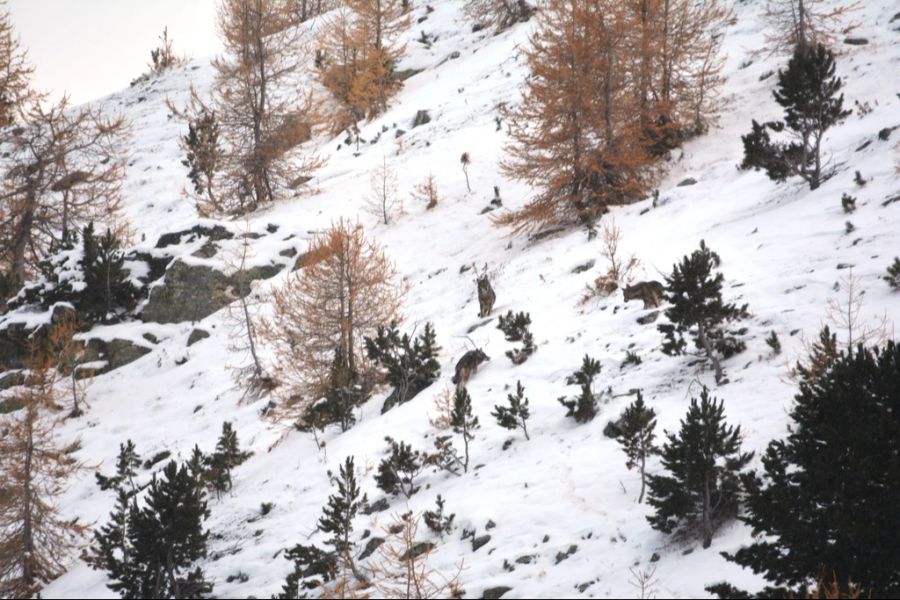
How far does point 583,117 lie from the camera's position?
16312 millimetres

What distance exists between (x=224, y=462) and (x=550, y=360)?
6776mm

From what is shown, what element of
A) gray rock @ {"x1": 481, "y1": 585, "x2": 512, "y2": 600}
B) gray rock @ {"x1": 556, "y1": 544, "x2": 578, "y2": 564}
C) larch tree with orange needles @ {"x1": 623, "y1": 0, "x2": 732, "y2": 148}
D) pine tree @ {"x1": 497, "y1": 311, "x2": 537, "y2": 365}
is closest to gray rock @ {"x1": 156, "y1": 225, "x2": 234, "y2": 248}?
pine tree @ {"x1": 497, "y1": 311, "x2": 537, "y2": 365}

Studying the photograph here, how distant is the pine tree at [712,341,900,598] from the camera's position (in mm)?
3682

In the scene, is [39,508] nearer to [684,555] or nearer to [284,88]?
[684,555]

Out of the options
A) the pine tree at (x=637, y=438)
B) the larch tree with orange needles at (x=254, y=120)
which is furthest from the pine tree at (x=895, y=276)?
the larch tree with orange needles at (x=254, y=120)

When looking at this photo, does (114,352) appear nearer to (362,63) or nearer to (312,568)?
(312,568)

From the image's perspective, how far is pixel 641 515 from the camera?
5910mm

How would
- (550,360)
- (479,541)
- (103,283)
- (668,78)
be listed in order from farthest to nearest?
(103,283), (668,78), (550,360), (479,541)

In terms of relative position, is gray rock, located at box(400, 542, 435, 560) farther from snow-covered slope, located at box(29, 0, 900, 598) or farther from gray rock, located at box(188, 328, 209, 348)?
gray rock, located at box(188, 328, 209, 348)

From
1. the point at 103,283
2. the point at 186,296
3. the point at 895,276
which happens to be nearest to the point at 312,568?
the point at 895,276

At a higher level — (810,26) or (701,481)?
(810,26)

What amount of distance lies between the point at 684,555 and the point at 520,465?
118 inches

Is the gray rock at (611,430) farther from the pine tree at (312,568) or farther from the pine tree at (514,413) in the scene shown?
the pine tree at (312,568)

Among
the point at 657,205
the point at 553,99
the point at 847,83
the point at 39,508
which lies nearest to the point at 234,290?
the point at 39,508
